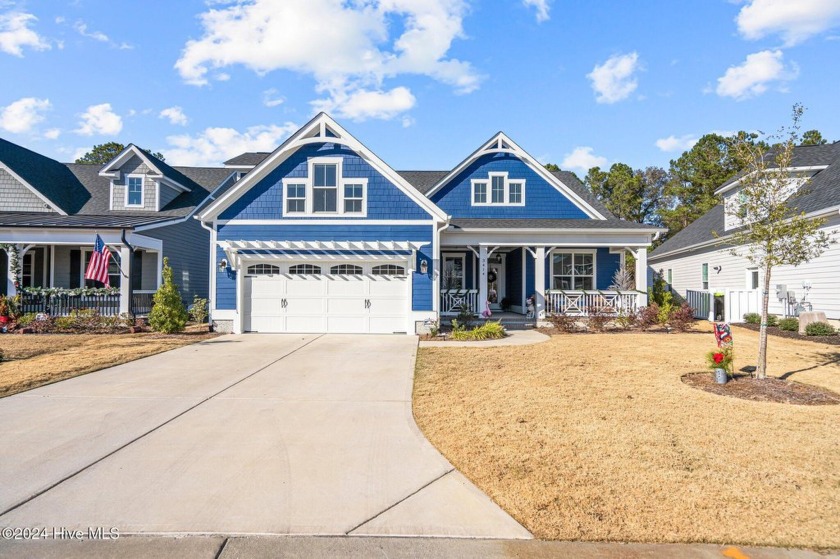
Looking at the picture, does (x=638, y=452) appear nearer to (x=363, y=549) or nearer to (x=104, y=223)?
(x=363, y=549)

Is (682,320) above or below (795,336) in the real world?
above

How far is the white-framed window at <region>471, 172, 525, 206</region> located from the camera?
62.7 ft

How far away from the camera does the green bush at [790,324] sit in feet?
48.0

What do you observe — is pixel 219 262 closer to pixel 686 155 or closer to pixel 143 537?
pixel 143 537

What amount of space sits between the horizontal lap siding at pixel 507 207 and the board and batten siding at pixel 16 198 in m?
17.2

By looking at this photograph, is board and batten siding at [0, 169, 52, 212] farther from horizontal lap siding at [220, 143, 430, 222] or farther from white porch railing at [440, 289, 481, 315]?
white porch railing at [440, 289, 481, 315]

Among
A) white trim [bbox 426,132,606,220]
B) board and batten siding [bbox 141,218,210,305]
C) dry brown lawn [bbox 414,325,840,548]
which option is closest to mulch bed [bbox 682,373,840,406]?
dry brown lawn [bbox 414,325,840,548]

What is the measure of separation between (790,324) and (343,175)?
15.1 metres

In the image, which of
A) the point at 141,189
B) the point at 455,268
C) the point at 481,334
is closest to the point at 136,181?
the point at 141,189

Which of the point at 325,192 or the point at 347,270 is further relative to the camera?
the point at 325,192

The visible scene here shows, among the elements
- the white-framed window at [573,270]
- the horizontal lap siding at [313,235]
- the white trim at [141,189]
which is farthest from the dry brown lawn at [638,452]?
the white trim at [141,189]

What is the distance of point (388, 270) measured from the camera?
15.4 metres

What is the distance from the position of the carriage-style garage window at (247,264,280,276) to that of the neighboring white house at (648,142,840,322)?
12.6 meters

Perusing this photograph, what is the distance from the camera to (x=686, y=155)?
40.5m
